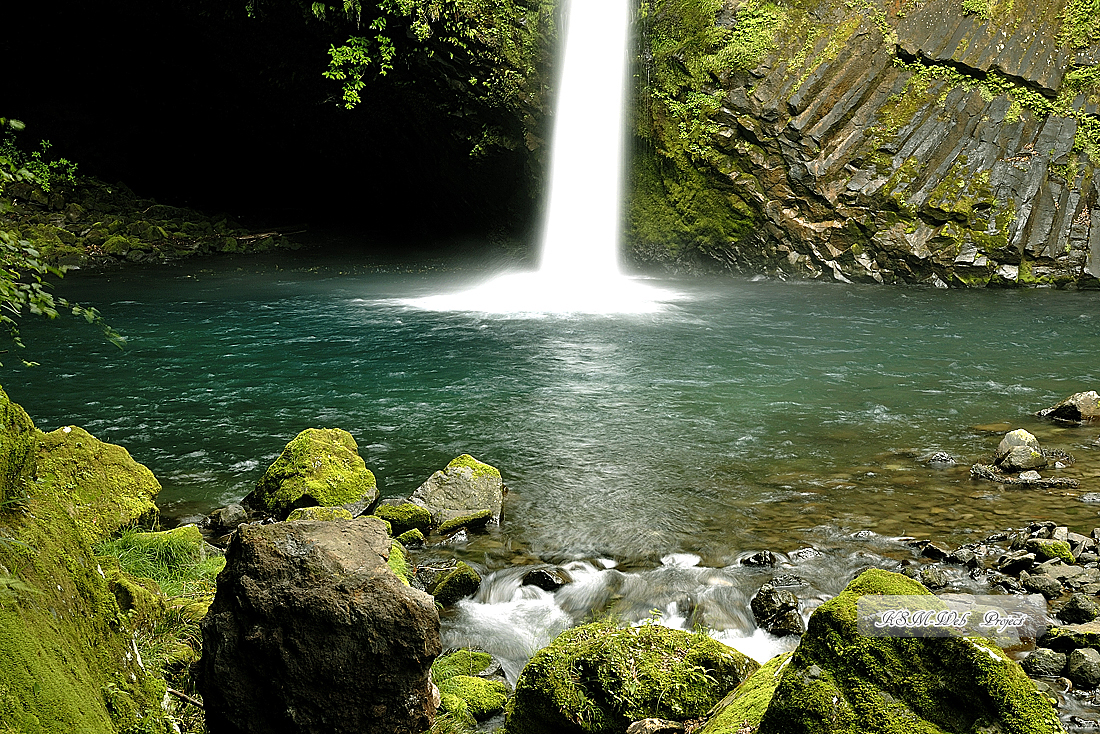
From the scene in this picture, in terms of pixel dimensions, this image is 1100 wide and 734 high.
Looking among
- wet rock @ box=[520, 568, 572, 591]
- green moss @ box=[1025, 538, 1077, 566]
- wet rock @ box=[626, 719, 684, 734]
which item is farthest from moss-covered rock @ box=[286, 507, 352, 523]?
green moss @ box=[1025, 538, 1077, 566]

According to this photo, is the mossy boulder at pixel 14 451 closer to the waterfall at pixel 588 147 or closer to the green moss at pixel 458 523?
the green moss at pixel 458 523

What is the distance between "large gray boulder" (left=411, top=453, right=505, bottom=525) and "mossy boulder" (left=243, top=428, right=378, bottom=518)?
0.44 meters

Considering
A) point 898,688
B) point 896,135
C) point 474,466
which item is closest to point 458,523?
point 474,466

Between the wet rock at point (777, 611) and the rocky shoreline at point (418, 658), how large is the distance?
0.01 m

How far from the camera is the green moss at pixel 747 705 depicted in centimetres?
251

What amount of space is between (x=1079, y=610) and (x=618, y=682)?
2.68 meters

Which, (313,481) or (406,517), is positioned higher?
(313,481)

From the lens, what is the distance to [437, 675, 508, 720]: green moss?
11.7ft

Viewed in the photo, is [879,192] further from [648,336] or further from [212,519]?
[212,519]

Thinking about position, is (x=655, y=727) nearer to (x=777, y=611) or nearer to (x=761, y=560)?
(x=777, y=611)

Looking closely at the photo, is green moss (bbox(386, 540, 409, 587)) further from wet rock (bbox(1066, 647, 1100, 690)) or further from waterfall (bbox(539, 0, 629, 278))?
waterfall (bbox(539, 0, 629, 278))

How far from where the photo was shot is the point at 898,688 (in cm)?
213

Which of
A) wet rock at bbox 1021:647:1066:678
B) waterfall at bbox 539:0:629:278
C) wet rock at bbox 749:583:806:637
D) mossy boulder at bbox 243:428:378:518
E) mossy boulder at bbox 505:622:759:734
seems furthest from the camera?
waterfall at bbox 539:0:629:278

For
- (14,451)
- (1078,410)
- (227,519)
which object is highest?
(14,451)
